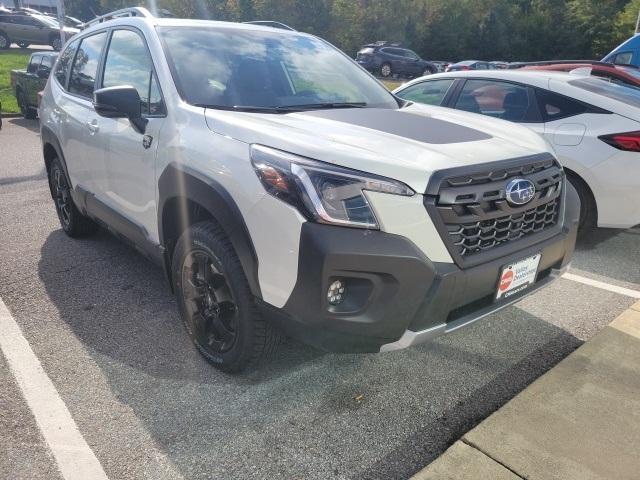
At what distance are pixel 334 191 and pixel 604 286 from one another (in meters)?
2.87

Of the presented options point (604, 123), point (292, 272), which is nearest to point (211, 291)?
point (292, 272)

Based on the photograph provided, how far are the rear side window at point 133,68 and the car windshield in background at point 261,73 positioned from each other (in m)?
0.17

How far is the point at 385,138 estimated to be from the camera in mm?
2428

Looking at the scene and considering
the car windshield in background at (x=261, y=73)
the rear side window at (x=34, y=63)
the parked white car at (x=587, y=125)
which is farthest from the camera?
the rear side window at (x=34, y=63)

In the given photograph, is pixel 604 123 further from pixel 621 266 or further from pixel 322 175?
pixel 322 175

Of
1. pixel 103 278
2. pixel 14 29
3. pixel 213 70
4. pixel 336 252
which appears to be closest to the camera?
pixel 336 252

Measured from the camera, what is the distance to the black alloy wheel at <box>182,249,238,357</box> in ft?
8.71

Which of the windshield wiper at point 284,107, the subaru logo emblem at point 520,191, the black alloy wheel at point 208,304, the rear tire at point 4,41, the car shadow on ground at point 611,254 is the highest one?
the windshield wiper at point 284,107

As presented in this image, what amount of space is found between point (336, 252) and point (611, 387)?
168 centimetres

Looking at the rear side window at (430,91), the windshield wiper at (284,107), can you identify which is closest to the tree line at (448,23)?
the rear side window at (430,91)

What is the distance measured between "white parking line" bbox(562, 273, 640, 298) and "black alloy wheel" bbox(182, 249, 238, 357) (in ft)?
8.31

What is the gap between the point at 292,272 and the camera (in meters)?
2.17

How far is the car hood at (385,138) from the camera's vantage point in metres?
2.17

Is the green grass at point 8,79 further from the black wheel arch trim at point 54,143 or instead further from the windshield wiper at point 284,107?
the windshield wiper at point 284,107
